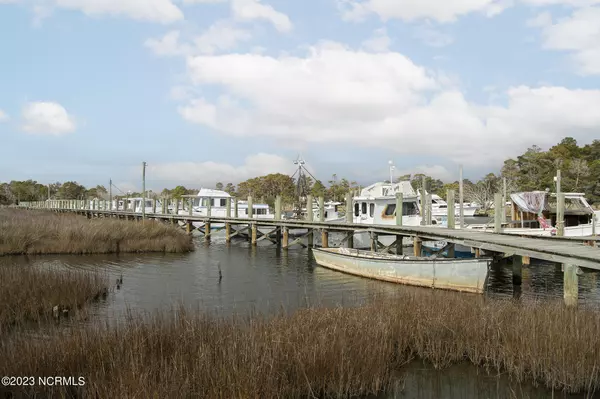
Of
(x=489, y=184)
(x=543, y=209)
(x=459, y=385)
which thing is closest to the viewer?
(x=459, y=385)

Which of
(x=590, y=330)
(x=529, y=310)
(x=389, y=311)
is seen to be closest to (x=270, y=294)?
(x=389, y=311)

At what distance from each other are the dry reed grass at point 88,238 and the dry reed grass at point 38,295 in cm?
1091

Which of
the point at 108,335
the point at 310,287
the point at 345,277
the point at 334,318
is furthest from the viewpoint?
the point at 345,277

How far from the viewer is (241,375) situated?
16.3ft

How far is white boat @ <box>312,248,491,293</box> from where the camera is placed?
13.6 m

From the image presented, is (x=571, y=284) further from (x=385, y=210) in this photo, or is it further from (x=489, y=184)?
(x=489, y=184)

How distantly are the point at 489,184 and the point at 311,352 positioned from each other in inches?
3247

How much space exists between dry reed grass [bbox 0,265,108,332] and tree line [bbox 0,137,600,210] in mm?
22219

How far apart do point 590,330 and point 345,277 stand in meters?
11.5

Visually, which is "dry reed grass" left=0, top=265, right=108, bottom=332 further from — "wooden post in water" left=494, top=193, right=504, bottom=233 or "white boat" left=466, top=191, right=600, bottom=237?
"white boat" left=466, top=191, right=600, bottom=237

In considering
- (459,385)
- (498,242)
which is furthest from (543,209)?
(459,385)

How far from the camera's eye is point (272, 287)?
16.0m

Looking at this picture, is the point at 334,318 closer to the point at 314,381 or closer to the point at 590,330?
the point at 314,381

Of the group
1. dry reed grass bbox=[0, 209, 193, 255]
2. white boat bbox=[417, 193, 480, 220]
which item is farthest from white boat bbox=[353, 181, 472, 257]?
dry reed grass bbox=[0, 209, 193, 255]
